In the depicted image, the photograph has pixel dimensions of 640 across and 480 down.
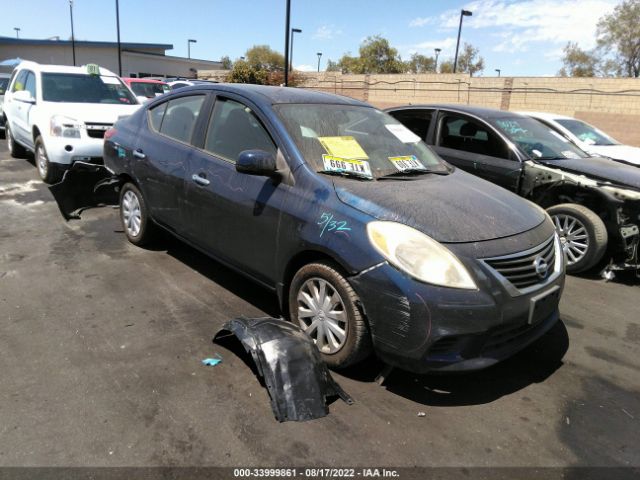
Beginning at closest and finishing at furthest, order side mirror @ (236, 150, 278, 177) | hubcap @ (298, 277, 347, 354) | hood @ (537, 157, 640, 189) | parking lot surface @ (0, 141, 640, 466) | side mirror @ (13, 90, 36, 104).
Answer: parking lot surface @ (0, 141, 640, 466) → hubcap @ (298, 277, 347, 354) → side mirror @ (236, 150, 278, 177) → hood @ (537, 157, 640, 189) → side mirror @ (13, 90, 36, 104)

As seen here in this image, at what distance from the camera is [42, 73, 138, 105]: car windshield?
7.45m

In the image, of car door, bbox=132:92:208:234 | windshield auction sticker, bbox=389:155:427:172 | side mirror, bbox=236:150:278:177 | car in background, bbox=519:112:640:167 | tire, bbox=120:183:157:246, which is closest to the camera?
side mirror, bbox=236:150:278:177

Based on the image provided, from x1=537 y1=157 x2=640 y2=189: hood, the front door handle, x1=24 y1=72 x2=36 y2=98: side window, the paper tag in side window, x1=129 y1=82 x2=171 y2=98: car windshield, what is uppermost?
x1=129 y1=82 x2=171 y2=98: car windshield

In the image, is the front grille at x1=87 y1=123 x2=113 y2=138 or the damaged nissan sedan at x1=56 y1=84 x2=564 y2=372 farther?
the front grille at x1=87 y1=123 x2=113 y2=138

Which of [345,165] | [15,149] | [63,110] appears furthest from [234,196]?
[15,149]

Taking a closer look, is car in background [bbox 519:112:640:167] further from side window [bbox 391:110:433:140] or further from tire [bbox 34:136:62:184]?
tire [bbox 34:136:62:184]

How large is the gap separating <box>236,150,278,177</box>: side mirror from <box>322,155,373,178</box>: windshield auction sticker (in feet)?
1.19

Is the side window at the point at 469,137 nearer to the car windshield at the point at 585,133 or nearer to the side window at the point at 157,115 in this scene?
the car windshield at the point at 585,133

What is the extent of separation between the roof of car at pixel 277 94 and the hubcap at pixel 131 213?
141cm

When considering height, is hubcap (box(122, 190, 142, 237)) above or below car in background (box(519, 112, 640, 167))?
below

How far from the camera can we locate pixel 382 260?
265 cm

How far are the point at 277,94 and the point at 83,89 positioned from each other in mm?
5390

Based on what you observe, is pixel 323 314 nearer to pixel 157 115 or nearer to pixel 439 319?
pixel 439 319

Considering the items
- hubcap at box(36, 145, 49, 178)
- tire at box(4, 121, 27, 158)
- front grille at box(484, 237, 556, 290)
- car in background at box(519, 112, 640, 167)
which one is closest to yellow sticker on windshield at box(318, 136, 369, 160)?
front grille at box(484, 237, 556, 290)
